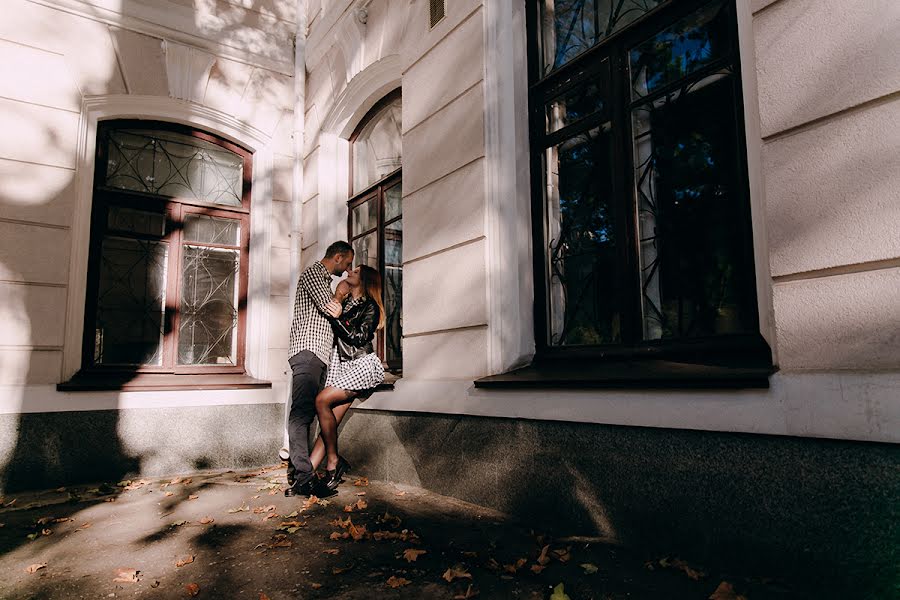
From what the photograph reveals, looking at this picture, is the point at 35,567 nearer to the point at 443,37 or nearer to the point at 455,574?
the point at 455,574

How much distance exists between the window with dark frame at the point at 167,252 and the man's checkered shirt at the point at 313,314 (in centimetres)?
205

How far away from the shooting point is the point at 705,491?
101 inches

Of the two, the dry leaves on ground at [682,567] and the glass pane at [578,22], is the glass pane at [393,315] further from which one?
the dry leaves on ground at [682,567]

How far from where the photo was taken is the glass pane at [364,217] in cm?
598

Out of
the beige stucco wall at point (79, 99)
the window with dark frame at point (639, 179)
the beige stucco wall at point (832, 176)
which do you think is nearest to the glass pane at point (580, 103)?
the window with dark frame at point (639, 179)

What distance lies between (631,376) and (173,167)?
5450 millimetres

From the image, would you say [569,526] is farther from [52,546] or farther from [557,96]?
[52,546]

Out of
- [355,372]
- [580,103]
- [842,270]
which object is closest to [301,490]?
[355,372]

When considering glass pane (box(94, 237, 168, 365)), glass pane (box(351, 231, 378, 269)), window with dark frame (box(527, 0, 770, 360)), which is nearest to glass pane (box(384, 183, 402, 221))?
glass pane (box(351, 231, 378, 269))

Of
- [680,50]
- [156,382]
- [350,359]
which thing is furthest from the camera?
[156,382]

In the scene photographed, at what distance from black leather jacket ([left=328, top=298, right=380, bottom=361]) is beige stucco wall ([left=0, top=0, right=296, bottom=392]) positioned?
6.66 feet

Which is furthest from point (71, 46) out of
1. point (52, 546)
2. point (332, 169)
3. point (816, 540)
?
point (816, 540)

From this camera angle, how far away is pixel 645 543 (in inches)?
110

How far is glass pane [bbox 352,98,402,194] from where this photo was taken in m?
5.73
